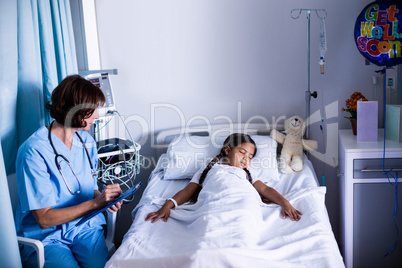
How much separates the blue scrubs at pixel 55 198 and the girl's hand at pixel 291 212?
911 millimetres

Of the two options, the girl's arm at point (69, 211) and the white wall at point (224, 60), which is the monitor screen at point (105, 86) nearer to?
the white wall at point (224, 60)

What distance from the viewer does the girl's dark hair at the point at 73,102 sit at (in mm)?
1818

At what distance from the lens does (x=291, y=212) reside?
1922 mm

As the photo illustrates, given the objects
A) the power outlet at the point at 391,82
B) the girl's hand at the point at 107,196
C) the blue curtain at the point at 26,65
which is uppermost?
the blue curtain at the point at 26,65

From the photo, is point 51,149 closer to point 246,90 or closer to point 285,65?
point 246,90

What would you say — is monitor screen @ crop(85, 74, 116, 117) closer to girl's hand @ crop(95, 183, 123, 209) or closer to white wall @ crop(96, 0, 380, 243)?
white wall @ crop(96, 0, 380, 243)

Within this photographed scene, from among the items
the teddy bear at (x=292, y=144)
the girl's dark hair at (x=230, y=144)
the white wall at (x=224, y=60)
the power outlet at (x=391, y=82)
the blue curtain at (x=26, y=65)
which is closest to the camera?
the blue curtain at (x=26, y=65)

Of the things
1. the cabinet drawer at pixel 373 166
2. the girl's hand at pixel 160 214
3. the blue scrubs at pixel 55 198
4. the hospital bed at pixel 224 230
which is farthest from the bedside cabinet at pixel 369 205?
the blue scrubs at pixel 55 198

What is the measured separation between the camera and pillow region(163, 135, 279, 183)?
2.41 m

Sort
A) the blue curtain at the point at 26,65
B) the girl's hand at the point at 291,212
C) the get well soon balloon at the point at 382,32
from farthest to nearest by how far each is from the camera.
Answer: the get well soon balloon at the point at 382,32 < the girl's hand at the point at 291,212 < the blue curtain at the point at 26,65

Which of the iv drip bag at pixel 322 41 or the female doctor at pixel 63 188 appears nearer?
the female doctor at pixel 63 188

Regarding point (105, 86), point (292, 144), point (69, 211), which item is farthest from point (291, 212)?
point (105, 86)

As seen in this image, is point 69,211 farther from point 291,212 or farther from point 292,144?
point 292,144

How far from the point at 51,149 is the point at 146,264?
0.71m
